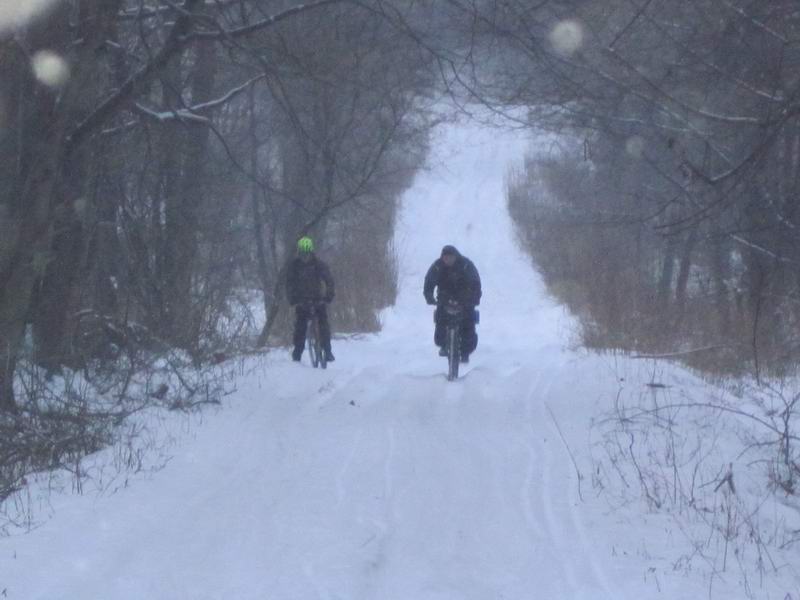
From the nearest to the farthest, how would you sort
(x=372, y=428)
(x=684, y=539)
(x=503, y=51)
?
(x=684, y=539) → (x=372, y=428) → (x=503, y=51)

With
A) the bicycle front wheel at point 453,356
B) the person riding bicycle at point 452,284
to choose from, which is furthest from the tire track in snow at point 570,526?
the person riding bicycle at point 452,284

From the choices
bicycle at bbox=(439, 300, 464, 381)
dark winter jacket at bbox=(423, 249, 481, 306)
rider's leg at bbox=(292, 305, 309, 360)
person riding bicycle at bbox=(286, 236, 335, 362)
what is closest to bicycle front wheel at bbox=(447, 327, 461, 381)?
bicycle at bbox=(439, 300, 464, 381)

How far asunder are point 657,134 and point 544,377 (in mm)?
3420

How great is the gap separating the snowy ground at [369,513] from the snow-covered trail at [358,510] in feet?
0.05

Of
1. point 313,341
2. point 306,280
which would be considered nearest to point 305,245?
point 306,280

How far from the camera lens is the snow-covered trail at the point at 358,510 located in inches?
243

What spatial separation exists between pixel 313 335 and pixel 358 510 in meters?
8.74

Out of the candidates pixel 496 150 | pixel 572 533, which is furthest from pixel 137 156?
pixel 496 150

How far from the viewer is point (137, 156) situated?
15.2 m

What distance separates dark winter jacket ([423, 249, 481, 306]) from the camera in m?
15.1

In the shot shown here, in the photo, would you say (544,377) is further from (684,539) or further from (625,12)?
(684,539)

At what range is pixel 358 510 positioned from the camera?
25.3 feet

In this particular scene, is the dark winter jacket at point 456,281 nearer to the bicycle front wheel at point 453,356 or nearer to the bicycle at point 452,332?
the bicycle at point 452,332

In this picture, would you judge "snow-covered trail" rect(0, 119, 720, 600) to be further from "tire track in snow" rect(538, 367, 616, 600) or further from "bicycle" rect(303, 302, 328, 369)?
"bicycle" rect(303, 302, 328, 369)
